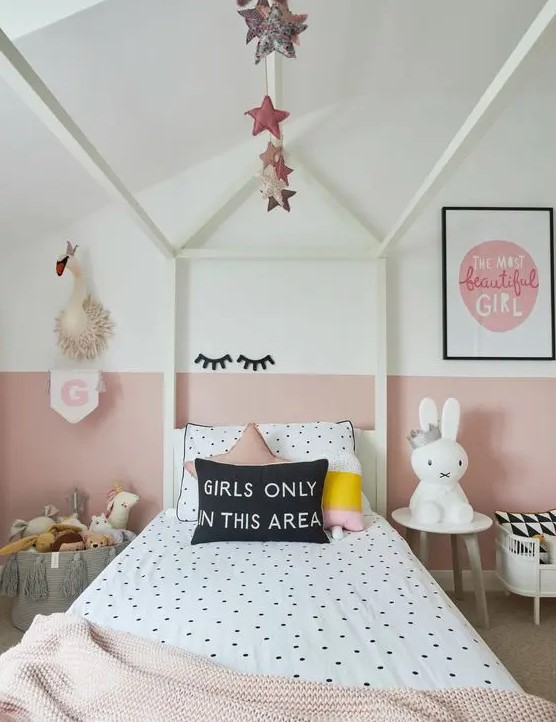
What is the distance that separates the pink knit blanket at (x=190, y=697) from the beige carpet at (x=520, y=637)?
3.83 ft

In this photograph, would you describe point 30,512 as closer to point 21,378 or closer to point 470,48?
point 21,378

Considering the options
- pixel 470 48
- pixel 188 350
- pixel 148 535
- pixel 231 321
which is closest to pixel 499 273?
pixel 470 48

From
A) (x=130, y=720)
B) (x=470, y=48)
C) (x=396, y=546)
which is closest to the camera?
(x=130, y=720)

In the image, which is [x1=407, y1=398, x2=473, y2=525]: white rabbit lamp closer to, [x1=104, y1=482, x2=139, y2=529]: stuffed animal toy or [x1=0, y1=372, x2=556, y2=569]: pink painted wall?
[x1=0, y1=372, x2=556, y2=569]: pink painted wall

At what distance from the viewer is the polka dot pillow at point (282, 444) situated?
104 inches

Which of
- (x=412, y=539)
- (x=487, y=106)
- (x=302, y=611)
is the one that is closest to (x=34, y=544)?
(x=302, y=611)

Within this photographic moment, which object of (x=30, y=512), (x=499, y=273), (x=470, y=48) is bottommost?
(x=30, y=512)

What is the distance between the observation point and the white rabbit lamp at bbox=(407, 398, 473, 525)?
8.75ft

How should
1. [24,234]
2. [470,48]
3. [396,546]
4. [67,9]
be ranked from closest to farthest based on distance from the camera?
[67,9], [396,546], [470,48], [24,234]

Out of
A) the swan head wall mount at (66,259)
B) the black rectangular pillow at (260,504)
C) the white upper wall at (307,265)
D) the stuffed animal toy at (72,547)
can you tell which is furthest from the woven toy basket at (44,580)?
the swan head wall mount at (66,259)

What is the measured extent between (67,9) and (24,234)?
142cm

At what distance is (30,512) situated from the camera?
3029 millimetres

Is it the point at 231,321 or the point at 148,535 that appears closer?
the point at 148,535

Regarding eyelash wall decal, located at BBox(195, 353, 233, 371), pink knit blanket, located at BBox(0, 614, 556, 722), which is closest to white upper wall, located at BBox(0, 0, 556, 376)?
eyelash wall decal, located at BBox(195, 353, 233, 371)
